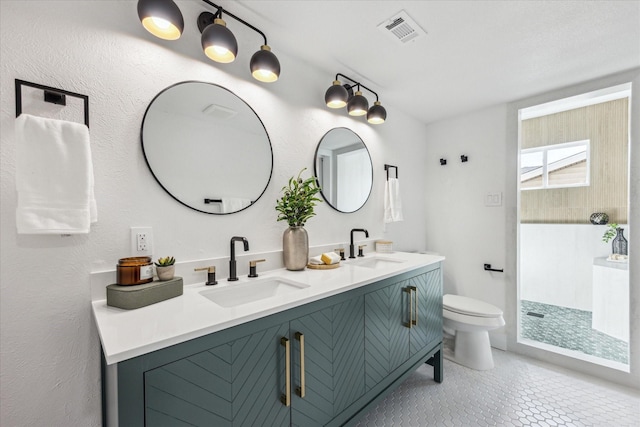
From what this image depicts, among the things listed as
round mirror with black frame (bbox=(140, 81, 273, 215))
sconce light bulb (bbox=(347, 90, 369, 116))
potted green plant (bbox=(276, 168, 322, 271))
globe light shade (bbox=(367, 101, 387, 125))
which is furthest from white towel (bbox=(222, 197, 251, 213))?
globe light shade (bbox=(367, 101, 387, 125))

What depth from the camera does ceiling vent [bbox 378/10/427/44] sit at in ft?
4.80

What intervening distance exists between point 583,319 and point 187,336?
429 centimetres

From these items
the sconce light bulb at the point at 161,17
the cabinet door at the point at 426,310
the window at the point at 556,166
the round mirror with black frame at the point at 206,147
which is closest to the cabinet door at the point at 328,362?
the cabinet door at the point at 426,310

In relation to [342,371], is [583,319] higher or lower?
lower

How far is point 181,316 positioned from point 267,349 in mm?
317

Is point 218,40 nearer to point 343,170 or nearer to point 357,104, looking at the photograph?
point 357,104

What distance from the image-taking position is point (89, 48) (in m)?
1.08

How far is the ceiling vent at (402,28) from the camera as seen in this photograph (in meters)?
1.46

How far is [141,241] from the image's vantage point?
3.88 ft

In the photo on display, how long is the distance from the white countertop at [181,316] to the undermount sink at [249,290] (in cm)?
3

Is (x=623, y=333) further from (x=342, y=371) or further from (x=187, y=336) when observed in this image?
(x=187, y=336)

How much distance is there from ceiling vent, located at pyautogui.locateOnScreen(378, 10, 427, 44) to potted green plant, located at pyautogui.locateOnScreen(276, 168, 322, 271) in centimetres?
96

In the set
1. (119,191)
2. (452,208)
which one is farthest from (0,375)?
(452,208)

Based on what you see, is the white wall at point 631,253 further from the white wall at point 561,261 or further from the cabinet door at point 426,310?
the white wall at point 561,261
